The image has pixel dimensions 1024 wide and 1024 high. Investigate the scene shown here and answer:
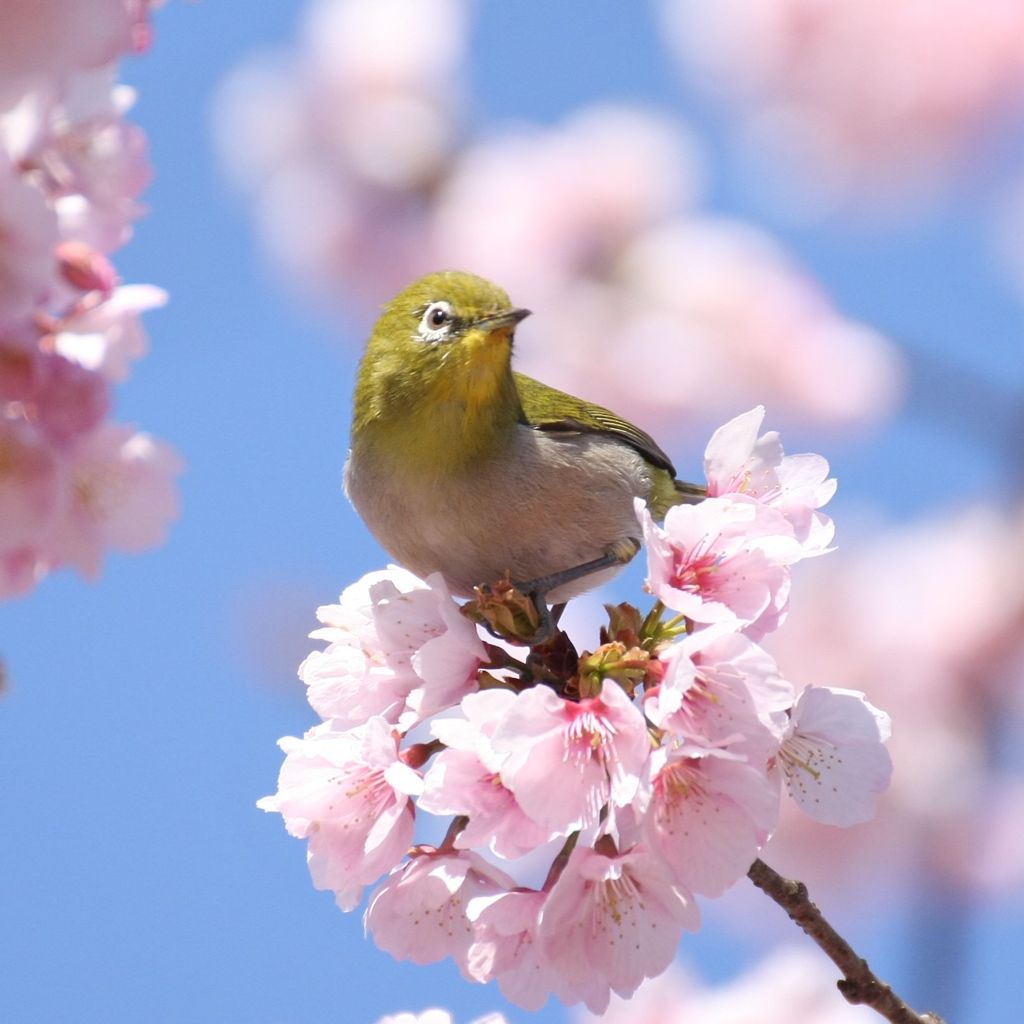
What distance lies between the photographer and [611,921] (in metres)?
2.01

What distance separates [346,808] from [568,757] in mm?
415

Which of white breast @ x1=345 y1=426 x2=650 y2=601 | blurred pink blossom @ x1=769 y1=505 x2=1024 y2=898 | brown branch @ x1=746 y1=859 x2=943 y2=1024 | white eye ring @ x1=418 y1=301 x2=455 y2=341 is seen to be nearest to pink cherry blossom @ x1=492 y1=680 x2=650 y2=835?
brown branch @ x1=746 y1=859 x2=943 y2=1024

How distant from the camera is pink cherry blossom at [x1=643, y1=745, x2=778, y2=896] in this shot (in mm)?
1933

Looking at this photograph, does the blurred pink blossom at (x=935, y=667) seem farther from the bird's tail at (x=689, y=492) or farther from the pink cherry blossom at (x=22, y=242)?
the pink cherry blossom at (x=22, y=242)

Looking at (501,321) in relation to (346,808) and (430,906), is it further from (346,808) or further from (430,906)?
(430,906)

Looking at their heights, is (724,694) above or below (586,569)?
below

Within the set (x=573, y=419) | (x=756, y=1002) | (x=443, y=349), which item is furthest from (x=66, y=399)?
(x=756, y=1002)

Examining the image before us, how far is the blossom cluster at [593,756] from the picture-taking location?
192 centimetres

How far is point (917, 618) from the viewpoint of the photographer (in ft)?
20.2

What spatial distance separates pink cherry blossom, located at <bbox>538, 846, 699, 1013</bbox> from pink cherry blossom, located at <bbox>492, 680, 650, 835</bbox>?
90 mm

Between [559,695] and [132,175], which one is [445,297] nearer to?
[559,695]

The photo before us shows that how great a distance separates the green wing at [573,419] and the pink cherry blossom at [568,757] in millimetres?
1140

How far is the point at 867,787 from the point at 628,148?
5.92m

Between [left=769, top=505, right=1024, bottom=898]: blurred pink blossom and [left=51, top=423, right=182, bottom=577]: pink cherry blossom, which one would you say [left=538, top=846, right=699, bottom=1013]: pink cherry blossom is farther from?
[left=769, top=505, right=1024, bottom=898]: blurred pink blossom
